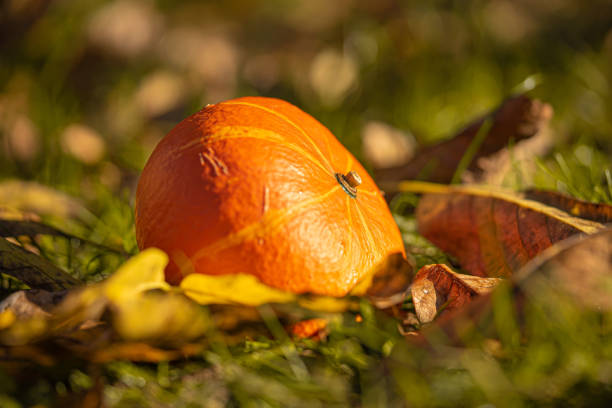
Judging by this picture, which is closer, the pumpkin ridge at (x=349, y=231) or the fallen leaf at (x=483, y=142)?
the pumpkin ridge at (x=349, y=231)

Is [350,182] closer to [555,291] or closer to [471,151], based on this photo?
[555,291]

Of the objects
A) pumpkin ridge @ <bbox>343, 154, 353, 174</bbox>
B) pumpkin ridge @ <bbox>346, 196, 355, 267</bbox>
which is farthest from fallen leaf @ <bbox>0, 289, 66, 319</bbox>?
pumpkin ridge @ <bbox>343, 154, 353, 174</bbox>

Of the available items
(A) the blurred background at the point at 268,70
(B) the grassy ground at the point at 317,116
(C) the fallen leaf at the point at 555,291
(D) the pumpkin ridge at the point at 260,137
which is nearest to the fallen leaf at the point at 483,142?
(B) the grassy ground at the point at 317,116

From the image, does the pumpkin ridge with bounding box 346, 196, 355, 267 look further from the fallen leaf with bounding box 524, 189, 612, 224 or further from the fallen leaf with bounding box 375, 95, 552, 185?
the fallen leaf with bounding box 375, 95, 552, 185

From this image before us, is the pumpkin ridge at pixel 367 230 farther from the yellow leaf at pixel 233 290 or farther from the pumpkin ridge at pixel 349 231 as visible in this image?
the yellow leaf at pixel 233 290

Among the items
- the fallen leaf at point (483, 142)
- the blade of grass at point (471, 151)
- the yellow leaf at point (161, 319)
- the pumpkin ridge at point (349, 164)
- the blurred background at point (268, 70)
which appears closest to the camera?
the yellow leaf at point (161, 319)

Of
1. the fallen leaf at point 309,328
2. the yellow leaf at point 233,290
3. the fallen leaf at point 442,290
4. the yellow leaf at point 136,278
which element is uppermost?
the yellow leaf at point 136,278

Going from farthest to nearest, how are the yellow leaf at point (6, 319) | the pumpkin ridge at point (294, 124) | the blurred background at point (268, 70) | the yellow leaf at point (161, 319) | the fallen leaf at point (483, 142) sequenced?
the blurred background at point (268, 70), the fallen leaf at point (483, 142), the pumpkin ridge at point (294, 124), the yellow leaf at point (6, 319), the yellow leaf at point (161, 319)
